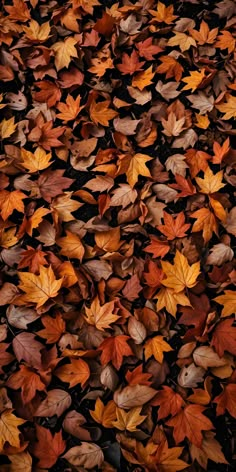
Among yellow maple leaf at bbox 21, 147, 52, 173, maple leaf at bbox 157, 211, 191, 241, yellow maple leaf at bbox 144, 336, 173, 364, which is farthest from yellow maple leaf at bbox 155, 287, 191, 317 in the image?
yellow maple leaf at bbox 21, 147, 52, 173

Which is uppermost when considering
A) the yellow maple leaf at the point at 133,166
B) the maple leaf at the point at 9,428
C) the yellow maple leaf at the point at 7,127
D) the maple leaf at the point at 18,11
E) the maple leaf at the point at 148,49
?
the maple leaf at the point at 18,11

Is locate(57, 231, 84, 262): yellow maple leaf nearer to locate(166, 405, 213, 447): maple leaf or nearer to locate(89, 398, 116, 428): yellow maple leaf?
locate(89, 398, 116, 428): yellow maple leaf

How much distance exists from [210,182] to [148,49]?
2.59 feet

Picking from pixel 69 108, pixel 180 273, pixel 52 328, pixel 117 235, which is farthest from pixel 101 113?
pixel 52 328

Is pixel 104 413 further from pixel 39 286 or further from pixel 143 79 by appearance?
pixel 143 79

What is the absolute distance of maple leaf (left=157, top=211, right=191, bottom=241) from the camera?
1892 mm

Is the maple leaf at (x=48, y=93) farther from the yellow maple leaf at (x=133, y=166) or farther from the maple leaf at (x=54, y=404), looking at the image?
the maple leaf at (x=54, y=404)

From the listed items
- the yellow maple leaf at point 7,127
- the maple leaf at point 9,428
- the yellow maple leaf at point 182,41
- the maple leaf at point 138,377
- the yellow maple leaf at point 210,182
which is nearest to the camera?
the maple leaf at point 9,428

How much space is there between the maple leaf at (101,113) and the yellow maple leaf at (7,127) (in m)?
0.35

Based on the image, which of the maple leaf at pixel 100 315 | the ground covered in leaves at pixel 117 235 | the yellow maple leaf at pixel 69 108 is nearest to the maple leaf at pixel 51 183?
the ground covered in leaves at pixel 117 235

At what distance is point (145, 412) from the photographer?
161cm

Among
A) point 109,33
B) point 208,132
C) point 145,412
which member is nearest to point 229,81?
point 208,132

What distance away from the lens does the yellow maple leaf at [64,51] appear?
2.27 meters

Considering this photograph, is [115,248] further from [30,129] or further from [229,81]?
[229,81]
